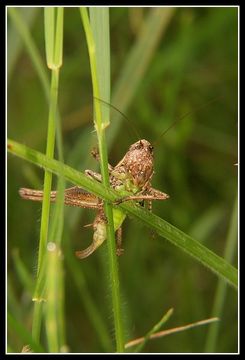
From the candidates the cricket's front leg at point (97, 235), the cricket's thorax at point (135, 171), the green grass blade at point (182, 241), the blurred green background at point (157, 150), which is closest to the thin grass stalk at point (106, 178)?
the green grass blade at point (182, 241)

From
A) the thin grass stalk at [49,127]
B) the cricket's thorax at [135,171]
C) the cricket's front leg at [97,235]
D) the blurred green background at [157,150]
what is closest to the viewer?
the thin grass stalk at [49,127]

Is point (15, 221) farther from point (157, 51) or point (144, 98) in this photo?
point (157, 51)

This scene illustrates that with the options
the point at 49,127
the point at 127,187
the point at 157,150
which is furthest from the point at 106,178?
the point at 157,150

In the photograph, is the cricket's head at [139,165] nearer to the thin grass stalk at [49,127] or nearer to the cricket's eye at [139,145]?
the cricket's eye at [139,145]

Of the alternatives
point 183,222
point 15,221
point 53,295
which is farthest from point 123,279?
point 53,295

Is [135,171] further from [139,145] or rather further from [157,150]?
[157,150]
